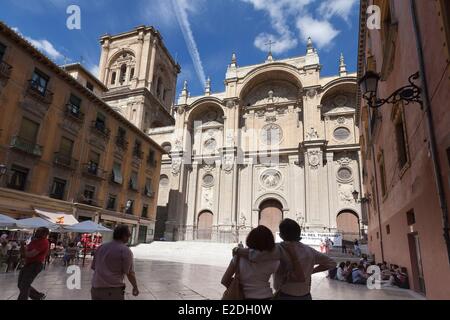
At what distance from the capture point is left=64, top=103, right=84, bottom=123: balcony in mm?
19447

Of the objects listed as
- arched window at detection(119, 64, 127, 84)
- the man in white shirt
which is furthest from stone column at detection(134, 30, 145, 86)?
the man in white shirt

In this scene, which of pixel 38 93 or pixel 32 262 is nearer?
pixel 32 262

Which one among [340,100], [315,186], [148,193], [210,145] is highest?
[340,100]

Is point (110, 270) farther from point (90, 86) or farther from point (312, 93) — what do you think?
point (312, 93)

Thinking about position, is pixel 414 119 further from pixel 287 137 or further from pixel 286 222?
pixel 287 137

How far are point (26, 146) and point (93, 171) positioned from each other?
18.3 feet

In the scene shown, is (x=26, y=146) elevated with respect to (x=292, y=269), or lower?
elevated

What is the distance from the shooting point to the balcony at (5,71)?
1527cm

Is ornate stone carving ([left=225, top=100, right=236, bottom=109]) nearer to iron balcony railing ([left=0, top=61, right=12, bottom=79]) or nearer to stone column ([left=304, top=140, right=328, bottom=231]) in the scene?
stone column ([left=304, top=140, right=328, bottom=231])

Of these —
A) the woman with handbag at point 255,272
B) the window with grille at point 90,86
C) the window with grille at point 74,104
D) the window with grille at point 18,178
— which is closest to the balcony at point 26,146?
the window with grille at point 18,178

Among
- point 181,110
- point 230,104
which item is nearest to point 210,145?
point 230,104

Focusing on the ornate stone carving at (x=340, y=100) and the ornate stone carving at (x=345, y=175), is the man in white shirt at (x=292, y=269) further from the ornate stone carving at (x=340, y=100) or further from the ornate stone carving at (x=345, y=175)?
the ornate stone carving at (x=340, y=100)

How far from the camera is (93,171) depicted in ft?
70.9

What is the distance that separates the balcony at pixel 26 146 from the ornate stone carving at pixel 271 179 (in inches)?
831
